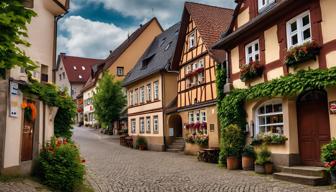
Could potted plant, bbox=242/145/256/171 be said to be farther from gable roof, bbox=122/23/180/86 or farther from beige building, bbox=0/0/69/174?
gable roof, bbox=122/23/180/86

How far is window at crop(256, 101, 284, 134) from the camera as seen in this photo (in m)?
13.0

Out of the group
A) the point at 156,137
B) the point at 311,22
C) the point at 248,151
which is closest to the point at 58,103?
the point at 248,151

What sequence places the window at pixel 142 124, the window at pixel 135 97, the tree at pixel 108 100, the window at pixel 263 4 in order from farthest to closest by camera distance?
the tree at pixel 108 100 < the window at pixel 135 97 < the window at pixel 142 124 < the window at pixel 263 4

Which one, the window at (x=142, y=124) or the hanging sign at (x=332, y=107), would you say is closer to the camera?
the hanging sign at (x=332, y=107)

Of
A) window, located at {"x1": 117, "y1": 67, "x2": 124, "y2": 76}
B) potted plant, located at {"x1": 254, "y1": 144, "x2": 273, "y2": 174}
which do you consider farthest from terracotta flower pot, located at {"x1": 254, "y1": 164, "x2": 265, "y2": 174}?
window, located at {"x1": 117, "y1": 67, "x2": 124, "y2": 76}

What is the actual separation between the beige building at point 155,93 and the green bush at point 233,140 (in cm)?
1022

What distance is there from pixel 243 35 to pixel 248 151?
4.75 meters

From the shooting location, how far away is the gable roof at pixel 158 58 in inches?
1022

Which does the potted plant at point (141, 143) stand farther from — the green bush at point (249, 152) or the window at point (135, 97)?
the green bush at point (249, 152)

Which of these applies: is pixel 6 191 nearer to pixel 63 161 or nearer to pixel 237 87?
A: pixel 63 161

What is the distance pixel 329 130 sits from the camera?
1088 centimetres

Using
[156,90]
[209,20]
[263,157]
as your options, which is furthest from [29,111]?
[156,90]

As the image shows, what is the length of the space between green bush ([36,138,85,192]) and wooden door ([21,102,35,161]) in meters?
0.73

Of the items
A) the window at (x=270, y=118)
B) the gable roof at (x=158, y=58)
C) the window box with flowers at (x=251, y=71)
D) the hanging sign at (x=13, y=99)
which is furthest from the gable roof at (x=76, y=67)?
the hanging sign at (x=13, y=99)
